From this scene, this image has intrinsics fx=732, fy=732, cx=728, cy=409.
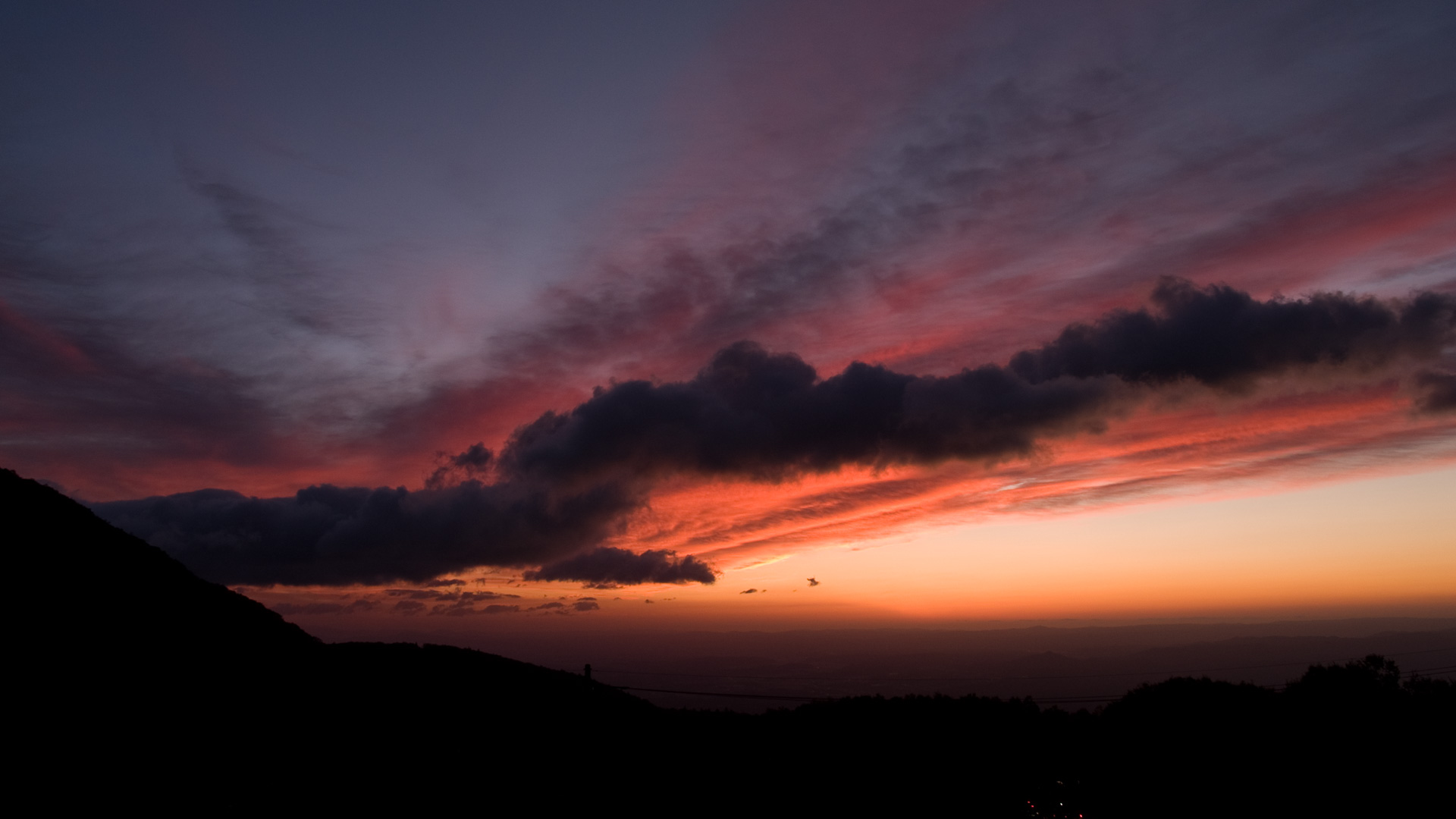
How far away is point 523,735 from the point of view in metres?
53.6

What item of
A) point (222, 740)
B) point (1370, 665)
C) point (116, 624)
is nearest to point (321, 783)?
point (222, 740)

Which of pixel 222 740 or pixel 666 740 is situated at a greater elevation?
pixel 222 740

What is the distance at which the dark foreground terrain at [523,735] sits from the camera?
1334 inches

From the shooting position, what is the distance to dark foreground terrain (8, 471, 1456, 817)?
33.9 m

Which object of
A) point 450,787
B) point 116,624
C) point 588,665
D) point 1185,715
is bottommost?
point 1185,715

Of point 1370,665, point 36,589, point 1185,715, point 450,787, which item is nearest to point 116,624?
point 36,589

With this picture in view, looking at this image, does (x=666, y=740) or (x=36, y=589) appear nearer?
Result: (x=36, y=589)

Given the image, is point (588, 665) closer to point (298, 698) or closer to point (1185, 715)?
point (298, 698)

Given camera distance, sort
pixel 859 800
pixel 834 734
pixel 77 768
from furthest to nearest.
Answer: pixel 834 734
pixel 859 800
pixel 77 768

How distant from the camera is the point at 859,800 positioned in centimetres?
4925

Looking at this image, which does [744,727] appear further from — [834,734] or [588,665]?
[588,665]

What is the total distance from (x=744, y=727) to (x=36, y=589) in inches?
2146

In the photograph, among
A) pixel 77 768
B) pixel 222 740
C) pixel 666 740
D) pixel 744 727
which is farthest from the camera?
pixel 744 727

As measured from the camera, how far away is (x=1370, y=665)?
236 feet
